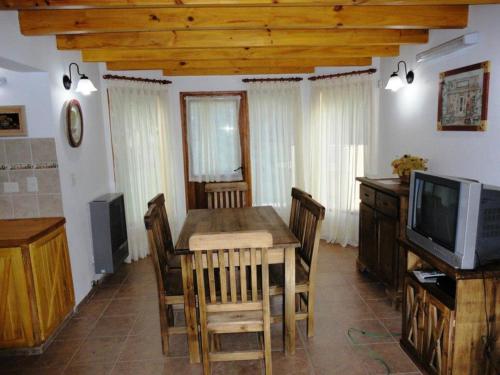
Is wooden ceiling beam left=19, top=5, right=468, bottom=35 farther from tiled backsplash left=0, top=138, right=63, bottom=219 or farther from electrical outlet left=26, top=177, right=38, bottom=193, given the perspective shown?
electrical outlet left=26, top=177, right=38, bottom=193

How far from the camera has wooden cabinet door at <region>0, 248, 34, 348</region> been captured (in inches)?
98.0

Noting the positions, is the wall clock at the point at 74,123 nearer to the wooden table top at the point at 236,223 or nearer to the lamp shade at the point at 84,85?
the lamp shade at the point at 84,85

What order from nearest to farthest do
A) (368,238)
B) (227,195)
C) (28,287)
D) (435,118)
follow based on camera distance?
(28,287) → (435,118) → (368,238) → (227,195)

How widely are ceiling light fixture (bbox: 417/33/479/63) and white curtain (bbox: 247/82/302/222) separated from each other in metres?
1.81

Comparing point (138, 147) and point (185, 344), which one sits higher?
point (138, 147)

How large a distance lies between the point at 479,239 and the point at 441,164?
4.57 ft

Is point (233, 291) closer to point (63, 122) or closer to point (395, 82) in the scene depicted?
point (63, 122)

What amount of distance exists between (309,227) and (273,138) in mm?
2292

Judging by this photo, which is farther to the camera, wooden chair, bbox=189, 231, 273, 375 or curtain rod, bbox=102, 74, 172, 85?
curtain rod, bbox=102, 74, 172, 85

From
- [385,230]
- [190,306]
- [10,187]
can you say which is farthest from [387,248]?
[10,187]

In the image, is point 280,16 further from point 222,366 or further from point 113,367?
point 113,367

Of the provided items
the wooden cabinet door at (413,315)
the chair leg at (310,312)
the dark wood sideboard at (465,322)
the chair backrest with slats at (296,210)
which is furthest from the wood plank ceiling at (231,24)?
the chair leg at (310,312)

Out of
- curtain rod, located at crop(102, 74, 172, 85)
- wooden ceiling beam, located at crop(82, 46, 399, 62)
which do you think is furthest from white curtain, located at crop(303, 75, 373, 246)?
curtain rod, located at crop(102, 74, 172, 85)

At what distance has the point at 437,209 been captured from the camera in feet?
7.20
